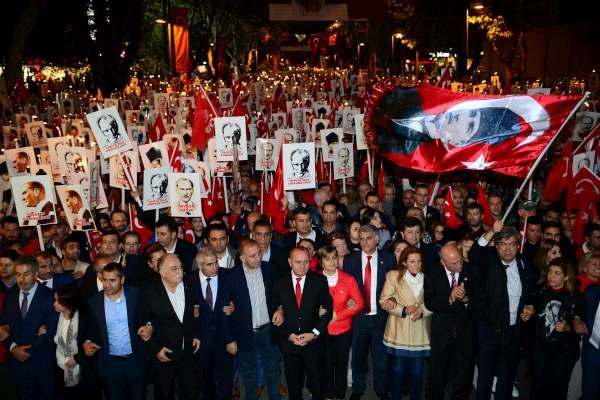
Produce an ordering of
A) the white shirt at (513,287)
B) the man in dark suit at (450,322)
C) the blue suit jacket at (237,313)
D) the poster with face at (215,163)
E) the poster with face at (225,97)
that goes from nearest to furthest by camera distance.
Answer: the man in dark suit at (450,322)
the white shirt at (513,287)
the blue suit jacket at (237,313)
the poster with face at (215,163)
the poster with face at (225,97)

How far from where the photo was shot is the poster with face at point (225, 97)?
19.2 m

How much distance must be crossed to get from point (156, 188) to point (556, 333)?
561 cm

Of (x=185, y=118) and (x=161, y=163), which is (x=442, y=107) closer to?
(x=161, y=163)

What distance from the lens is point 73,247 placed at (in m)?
8.40

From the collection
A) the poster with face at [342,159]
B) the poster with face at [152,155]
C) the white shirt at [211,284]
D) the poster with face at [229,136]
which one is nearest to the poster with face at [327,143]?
the poster with face at [342,159]

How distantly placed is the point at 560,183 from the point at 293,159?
13.0ft

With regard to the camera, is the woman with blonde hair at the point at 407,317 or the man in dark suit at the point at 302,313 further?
the woman with blonde hair at the point at 407,317

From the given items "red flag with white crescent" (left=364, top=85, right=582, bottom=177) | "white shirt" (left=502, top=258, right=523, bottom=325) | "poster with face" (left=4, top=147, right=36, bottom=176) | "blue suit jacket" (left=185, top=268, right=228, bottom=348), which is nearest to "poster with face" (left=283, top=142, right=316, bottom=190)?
"red flag with white crescent" (left=364, top=85, right=582, bottom=177)

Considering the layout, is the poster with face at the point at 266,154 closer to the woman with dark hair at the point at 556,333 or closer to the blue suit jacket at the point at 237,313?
the blue suit jacket at the point at 237,313

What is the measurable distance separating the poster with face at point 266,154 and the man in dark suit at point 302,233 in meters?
3.27

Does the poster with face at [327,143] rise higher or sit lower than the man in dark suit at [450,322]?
higher

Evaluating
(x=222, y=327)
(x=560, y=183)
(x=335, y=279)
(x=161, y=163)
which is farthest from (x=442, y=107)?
(x=161, y=163)

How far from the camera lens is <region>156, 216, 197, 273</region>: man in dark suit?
27.3ft

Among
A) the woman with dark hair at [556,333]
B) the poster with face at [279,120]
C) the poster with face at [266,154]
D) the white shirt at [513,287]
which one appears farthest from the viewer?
the poster with face at [279,120]
